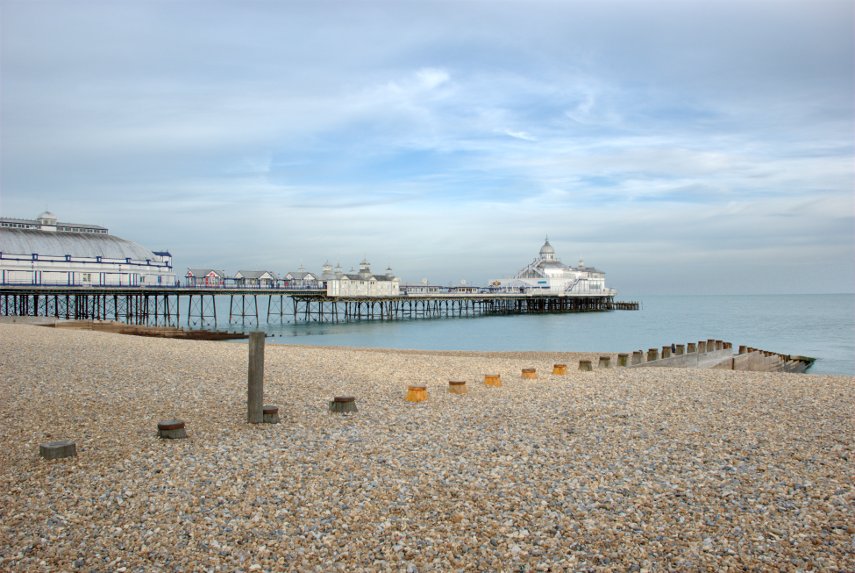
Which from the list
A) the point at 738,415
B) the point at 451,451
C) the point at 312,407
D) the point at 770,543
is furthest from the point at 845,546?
the point at 312,407

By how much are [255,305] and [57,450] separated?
60164mm

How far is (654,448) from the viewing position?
280 inches

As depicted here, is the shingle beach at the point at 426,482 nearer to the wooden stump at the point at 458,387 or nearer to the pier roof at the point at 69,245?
the wooden stump at the point at 458,387

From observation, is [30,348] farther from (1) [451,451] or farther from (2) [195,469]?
(1) [451,451]

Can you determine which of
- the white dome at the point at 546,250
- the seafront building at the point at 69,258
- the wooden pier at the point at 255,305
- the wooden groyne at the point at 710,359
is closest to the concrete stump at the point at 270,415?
the wooden groyne at the point at 710,359

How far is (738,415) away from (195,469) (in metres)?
7.26

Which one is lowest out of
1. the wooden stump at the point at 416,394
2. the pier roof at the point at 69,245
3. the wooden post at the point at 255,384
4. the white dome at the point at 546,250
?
the wooden stump at the point at 416,394

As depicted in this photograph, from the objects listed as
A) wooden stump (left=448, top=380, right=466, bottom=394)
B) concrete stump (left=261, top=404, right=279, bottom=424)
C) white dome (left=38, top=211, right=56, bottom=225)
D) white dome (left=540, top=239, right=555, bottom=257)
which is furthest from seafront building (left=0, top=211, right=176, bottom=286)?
white dome (left=540, top=239, right=555, bottom=257)

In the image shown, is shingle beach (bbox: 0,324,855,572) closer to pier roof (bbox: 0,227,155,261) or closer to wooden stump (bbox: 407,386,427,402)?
wooden stump (bbox: 407,386,427,402)

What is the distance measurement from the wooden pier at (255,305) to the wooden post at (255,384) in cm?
3916

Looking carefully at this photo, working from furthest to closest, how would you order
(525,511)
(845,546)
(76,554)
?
(525,511)
(845,546)
(76,554)

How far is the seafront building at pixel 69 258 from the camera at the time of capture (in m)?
51.5

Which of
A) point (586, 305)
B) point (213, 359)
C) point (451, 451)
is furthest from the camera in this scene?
point (586, 305)

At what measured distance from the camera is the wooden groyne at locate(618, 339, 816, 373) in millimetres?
17203
